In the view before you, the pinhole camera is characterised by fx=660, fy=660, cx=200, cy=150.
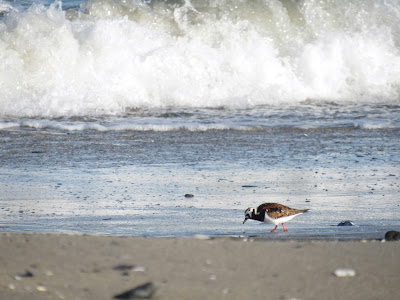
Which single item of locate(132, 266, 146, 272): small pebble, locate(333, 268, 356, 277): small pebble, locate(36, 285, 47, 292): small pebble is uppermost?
locate(132, 266, 146, 272): small pebble

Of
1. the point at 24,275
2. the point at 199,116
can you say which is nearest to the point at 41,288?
A: the point at 24,275

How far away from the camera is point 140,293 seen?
2332mm

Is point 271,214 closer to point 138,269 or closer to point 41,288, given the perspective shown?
point 138,269

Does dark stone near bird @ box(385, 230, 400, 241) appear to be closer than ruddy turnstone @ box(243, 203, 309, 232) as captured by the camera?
Yes

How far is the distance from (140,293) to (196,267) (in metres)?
0.41

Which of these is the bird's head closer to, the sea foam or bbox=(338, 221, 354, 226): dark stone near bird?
bbox=(338, 221, 354, 226): dark stone near bird

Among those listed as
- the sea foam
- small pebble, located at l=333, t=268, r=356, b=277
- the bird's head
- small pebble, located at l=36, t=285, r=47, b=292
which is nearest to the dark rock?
small pebble, located at l=36, t=285, r=47, b=292

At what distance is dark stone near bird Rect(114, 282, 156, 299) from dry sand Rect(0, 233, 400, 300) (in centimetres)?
3

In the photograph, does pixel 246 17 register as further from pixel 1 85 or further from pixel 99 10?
pixel 1 85

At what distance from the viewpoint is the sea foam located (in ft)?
29.9

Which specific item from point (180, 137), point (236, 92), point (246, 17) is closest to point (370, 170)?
point (180, 137)

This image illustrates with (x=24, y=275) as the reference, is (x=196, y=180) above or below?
above

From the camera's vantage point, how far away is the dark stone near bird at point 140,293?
91.7 inches

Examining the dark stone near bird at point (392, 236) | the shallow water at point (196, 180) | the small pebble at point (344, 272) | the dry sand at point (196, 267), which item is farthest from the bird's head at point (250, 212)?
the small pebble at point (344, 272)
